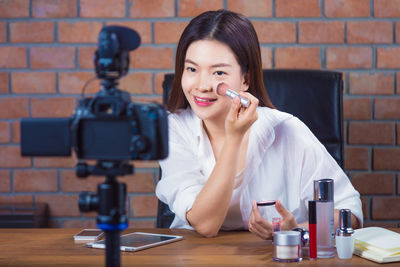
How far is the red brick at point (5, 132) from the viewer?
2146mm

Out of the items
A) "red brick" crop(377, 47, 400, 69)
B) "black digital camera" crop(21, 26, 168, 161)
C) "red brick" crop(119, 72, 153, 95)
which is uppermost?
"red brick" crop(377, 47, 400, 69)

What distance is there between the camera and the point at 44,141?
2.38ft

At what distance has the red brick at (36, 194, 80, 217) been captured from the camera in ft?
7.11

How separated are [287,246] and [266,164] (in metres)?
0.58

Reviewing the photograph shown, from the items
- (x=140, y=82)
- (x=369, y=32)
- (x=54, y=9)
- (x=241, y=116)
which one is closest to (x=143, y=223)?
(x=140, y=82)

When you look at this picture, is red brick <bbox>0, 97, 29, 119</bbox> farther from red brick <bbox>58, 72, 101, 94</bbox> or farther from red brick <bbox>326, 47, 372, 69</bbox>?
red brick <bbox>326, 47, 372, 69</bbox>

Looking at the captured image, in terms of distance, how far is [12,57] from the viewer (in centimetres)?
213

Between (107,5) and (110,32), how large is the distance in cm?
146

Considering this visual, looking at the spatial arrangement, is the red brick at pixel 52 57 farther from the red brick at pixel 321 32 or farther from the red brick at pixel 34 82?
the red brick at pixel 321 32

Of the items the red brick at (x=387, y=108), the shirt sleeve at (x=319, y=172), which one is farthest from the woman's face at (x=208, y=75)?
the red brick at (x=387, y=108)

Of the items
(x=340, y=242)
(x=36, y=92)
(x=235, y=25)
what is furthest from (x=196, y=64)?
(x=36, y=92)

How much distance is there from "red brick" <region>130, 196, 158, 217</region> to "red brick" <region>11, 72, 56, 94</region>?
20.9 inches

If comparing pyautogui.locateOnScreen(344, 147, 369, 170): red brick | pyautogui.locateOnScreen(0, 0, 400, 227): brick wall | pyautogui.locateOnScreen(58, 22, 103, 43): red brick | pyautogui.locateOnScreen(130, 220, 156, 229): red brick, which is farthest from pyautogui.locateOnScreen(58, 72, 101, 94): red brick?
pyautogui.locateOnScreen(344, 147, 369, 170): red brick

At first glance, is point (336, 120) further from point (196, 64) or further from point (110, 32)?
point (110, 32)
